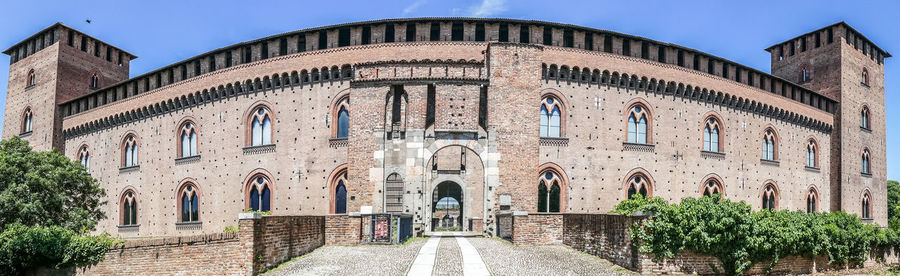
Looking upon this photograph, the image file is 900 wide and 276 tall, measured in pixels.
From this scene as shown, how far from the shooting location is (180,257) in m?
13.3

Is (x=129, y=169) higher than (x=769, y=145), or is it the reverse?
(x=769, y=145)

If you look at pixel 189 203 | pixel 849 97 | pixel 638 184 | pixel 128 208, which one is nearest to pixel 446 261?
pixel 638 184

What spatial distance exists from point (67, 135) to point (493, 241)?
31287 millimetres

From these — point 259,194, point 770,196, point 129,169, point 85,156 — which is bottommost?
point 259,194

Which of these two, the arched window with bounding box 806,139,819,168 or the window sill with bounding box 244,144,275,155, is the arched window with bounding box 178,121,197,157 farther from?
the arched window with bounding box 806,139,819,168

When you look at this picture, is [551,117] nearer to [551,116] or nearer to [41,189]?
[551,116]

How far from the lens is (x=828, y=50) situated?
3822cm

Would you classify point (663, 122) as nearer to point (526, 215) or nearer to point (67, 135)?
point (526, 215)

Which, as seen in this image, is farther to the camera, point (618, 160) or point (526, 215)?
point (618, 160)

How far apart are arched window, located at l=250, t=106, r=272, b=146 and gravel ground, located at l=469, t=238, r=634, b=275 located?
15.6m

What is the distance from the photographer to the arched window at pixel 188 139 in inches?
1290

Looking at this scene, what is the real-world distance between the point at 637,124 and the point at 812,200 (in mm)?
14044

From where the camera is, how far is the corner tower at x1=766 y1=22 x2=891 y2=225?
124ft

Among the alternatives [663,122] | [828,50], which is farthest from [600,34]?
[828,50]
